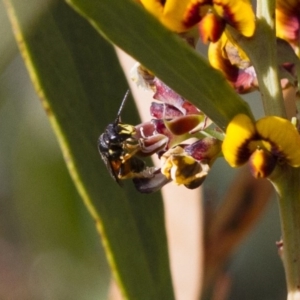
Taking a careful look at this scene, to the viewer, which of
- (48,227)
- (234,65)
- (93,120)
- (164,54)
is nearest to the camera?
(164,54)

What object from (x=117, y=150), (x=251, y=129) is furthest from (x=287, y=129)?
(x=117, y=150)

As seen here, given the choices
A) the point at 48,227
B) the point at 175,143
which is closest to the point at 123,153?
the point at 175,143

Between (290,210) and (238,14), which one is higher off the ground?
(238,14)

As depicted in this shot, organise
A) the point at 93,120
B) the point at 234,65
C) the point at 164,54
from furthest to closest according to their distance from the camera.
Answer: the point at 93,120 → the point at 234,65 → the point at 164,54

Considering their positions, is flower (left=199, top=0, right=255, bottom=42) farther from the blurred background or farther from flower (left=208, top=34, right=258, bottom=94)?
the blurred background

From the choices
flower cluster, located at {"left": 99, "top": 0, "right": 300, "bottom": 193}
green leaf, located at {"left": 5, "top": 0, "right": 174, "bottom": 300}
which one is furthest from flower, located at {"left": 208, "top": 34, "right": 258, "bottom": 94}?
green leaf, located at {"left": 5, "top": 0, "right": 174, "bottom": 300}

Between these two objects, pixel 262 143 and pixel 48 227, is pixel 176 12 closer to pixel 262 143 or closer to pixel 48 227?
pixel 262 143
